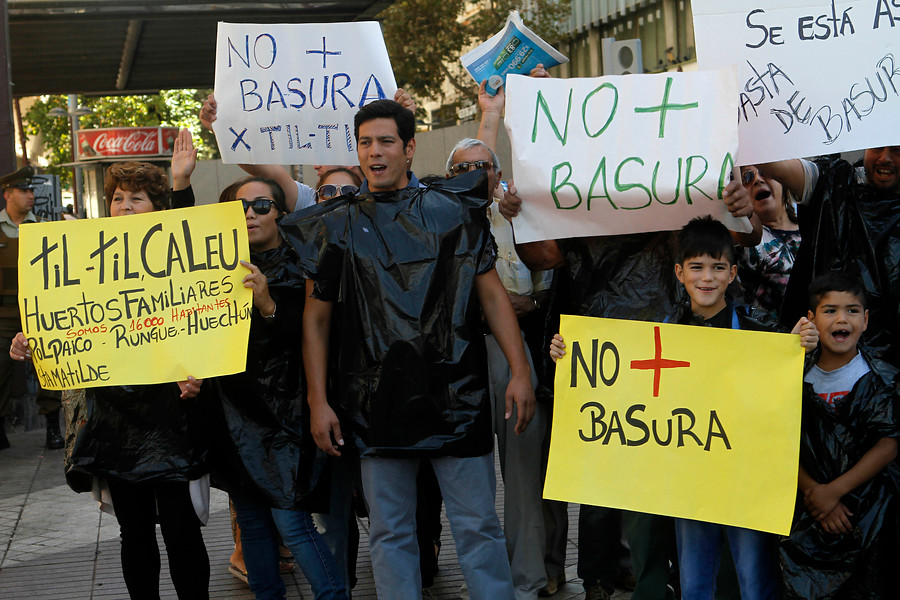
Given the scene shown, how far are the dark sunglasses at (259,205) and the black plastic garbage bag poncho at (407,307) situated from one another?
34cm

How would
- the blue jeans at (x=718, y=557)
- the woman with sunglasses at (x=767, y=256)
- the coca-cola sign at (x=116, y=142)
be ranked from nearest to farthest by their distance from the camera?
the blue jeans at (x=718, y=557), the woman with sunglasses at (x=767, y=256), the coca-cola sign at (x=116, y=142)

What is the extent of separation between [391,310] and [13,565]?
115 inches

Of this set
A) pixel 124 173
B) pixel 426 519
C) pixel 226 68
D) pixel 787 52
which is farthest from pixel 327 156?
pixel 787 52

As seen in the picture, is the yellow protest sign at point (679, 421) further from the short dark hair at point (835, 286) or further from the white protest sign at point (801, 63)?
the white protest sign at point (801, 63)

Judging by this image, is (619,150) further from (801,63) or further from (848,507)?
(848,507)

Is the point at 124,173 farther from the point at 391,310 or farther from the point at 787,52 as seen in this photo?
the point at 787,52

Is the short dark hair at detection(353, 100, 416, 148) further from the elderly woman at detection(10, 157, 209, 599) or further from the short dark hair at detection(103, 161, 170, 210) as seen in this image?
the elderly woman at detection(10, 157, 209, 599)

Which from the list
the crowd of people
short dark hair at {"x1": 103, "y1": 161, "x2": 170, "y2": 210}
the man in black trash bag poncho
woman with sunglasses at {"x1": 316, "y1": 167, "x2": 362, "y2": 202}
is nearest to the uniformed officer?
woman with sunglasses at {"x1": 316, "y1": 167, "x2": 362, "y2": 202}

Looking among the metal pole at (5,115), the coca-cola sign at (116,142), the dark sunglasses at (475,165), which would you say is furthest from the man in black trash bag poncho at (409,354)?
the coca-cola sign at (116,142)

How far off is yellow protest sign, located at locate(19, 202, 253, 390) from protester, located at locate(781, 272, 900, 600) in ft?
6.49

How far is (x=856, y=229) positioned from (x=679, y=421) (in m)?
1.06

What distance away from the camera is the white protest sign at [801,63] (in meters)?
3.93

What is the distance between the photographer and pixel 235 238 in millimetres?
3855

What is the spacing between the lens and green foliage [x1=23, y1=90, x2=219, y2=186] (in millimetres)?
35031
